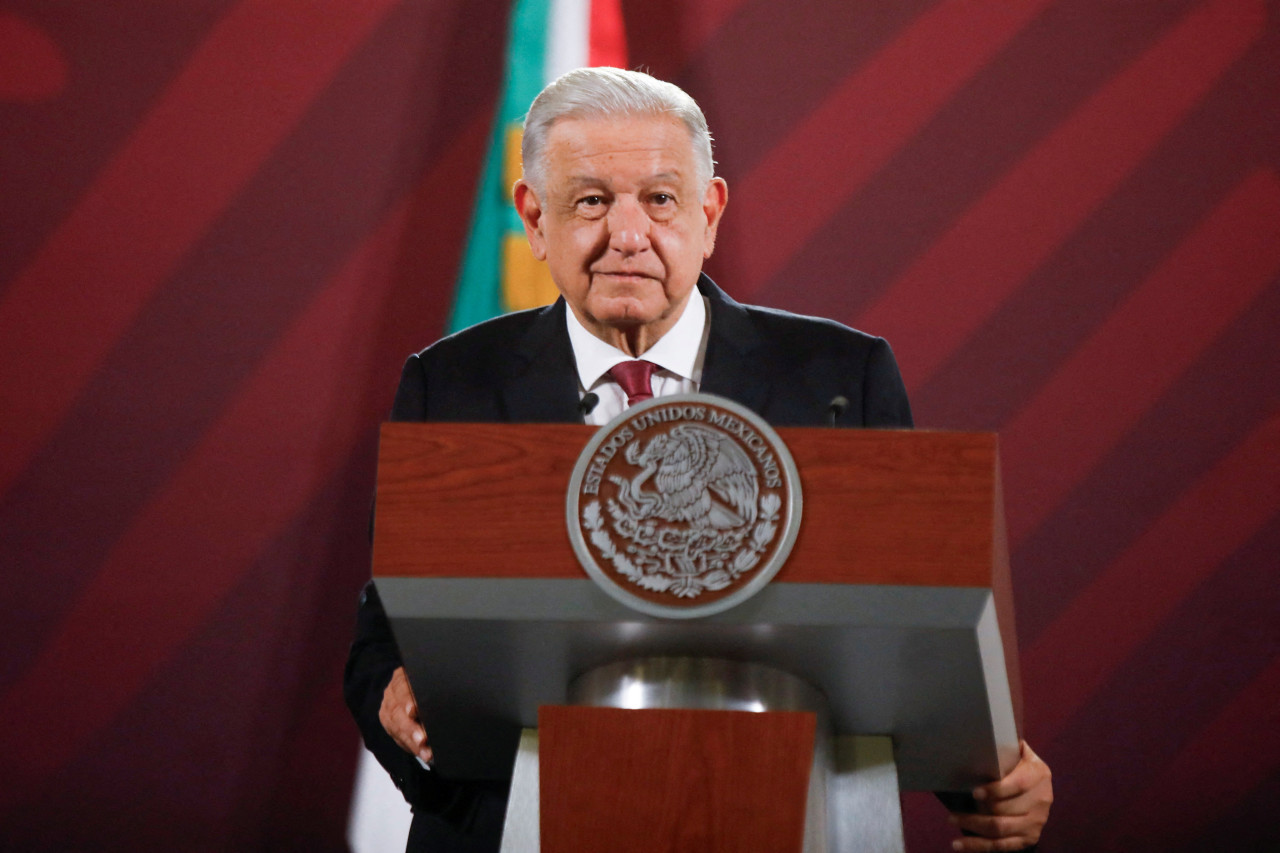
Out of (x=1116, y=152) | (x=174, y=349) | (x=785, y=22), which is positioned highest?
(x=785, y=22)

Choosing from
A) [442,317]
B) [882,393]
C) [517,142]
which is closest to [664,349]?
[882,393]

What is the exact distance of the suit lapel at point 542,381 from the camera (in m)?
1.49

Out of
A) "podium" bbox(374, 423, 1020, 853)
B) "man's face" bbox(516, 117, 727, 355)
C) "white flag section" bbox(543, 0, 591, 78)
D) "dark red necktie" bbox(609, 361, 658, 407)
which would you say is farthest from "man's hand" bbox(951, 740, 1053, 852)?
"white flag section" bbox(543, 0, 591, 78)

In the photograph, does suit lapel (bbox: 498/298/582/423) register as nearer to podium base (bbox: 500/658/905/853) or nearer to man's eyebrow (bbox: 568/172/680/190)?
man's eyebrow (bbox: 568/172/680/190)

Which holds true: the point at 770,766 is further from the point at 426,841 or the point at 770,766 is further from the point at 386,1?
the point at 386,1

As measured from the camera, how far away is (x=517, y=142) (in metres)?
2.73

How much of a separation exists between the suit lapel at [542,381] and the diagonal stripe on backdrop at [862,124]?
1.11 meters

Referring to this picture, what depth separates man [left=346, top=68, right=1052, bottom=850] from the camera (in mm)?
1527

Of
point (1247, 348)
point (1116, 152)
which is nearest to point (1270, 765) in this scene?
point (1247, 348)

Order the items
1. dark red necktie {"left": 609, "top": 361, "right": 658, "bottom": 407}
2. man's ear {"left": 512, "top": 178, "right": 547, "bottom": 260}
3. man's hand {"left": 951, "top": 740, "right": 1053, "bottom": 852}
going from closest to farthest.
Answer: man's hand {"left": 951, "top": 740, "right": 1053, "bottom": 852} < dark red necktie {"left": 609, "top": 361, "right": 658, "bottom": 407} < man's ear {"left": 512, "top": 178, "right": 547, "bottom": 260}

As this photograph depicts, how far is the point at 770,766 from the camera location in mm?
877

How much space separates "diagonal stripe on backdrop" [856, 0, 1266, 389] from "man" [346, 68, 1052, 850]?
1.01 metres

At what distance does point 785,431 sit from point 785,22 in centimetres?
201

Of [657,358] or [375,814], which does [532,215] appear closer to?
[657,358]
